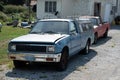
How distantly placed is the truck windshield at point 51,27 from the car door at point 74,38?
25 cm

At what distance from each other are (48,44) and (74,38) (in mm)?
1939

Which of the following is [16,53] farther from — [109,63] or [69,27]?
[109,63]

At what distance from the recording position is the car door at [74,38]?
38.2ft

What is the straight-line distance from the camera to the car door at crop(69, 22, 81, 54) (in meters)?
11.6

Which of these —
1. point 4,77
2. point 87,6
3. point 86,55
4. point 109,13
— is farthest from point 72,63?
point 109,13

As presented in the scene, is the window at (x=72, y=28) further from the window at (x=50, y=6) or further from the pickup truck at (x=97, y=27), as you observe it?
the window at (x=50, y=6)

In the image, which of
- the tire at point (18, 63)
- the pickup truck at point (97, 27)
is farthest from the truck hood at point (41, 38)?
the pickup truck at point (97, 27)

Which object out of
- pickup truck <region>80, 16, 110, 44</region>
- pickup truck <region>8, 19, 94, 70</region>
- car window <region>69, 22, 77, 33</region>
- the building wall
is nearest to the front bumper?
pickup truck <region>8, 19, 94, 70</region>

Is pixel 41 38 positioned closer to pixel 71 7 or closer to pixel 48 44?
pixel 48 44

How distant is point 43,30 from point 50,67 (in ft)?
4.46

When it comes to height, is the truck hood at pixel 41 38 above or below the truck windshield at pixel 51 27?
below

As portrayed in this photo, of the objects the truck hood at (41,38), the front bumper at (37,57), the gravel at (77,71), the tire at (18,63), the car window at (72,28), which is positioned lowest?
the gravel at (77,71)

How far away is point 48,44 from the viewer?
33.2 feet

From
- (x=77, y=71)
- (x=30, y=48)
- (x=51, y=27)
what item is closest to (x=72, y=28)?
(x=51, y=27)
